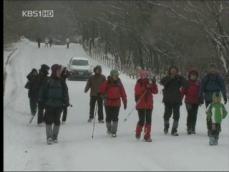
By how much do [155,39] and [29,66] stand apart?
12029 millimetres

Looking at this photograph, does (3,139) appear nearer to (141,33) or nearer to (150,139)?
(150,139)

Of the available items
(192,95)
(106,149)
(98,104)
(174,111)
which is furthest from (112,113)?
(98,104)

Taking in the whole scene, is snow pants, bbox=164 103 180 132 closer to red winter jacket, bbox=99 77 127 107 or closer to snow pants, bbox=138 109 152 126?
snow pants, bbox=138 109 152 126

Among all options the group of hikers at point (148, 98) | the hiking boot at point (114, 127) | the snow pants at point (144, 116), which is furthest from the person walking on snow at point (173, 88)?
the hiking boot at point (114, 127)

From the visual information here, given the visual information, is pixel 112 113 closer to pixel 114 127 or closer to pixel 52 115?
pixel 114 127

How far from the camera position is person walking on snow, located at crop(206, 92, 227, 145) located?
16344 millimetres

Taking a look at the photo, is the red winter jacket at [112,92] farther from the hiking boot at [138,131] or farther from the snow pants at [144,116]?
the hiking boot at [138,131]

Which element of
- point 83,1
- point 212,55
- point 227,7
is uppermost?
point 83,1

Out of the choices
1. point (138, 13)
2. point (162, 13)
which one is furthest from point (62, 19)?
point (162, 13)

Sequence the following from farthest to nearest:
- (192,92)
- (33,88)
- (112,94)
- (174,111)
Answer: (33,88) → (192,92) → (174,111) → (112,94)

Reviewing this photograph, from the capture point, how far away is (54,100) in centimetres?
1625

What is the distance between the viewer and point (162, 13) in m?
55.1

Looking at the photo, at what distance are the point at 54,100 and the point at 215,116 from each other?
3.92m

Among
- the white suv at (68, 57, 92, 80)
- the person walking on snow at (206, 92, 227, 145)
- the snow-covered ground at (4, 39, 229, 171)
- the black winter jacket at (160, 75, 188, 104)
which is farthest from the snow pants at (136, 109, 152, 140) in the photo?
the white suv at (68, 57, 92, 80)
